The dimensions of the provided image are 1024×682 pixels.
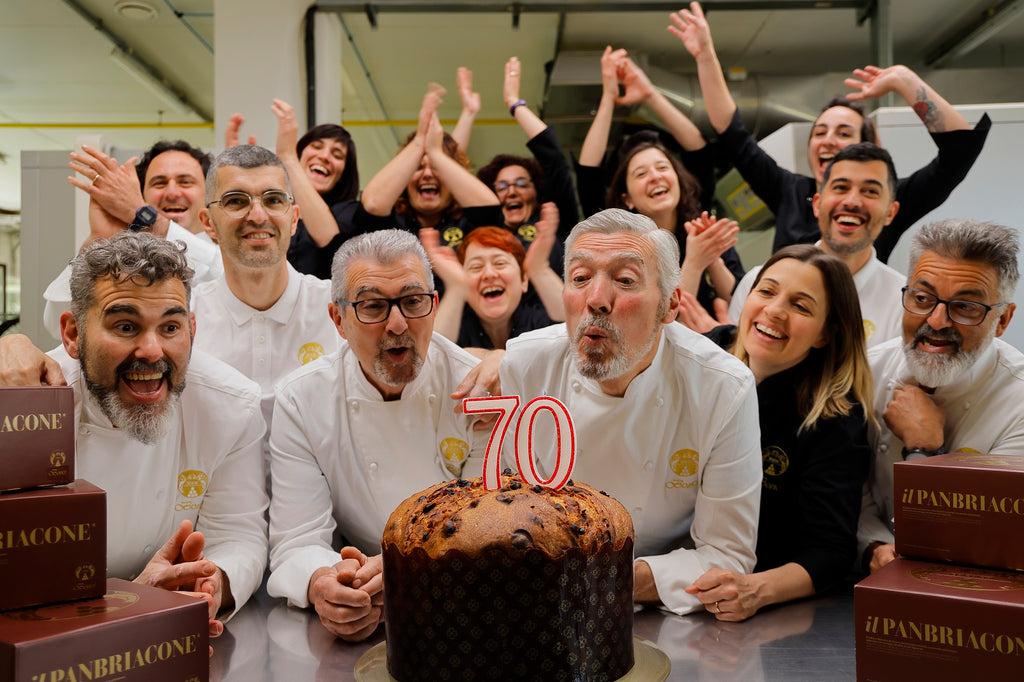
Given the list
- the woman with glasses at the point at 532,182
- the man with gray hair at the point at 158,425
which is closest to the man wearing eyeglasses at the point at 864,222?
the woman with glasses at the point at 532,182

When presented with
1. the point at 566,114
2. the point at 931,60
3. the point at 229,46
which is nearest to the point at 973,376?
the point at 229,46

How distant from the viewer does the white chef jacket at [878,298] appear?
10.4 feet

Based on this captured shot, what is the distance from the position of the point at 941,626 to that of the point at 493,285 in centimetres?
209

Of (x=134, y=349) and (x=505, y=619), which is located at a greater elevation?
(x=134, y=349)

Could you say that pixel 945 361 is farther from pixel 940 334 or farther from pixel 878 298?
pixel 878 298

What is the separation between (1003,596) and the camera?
4.40ft

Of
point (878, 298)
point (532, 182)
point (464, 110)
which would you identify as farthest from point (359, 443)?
point (464, 110)

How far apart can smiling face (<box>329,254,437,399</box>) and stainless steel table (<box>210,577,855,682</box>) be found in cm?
67

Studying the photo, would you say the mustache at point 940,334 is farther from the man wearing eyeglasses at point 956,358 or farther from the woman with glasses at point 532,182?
the woman with glasses at point 532,182

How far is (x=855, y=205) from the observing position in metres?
3.22

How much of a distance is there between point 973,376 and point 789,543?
28.3 inches

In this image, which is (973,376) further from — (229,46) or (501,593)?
(229,46)

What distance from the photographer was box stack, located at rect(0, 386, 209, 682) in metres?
1.31

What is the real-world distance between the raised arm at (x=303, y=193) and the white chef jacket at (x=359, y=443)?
3.72ft
